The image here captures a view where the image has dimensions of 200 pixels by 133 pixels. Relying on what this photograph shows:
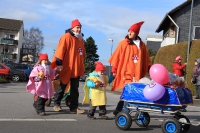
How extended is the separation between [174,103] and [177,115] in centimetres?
53

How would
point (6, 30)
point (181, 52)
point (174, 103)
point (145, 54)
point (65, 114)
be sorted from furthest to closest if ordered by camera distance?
point (6, 30), point (181, 52), point (65, 114), point (145, 54), point (174, 103)

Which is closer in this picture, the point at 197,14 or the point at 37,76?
the point at 37,76

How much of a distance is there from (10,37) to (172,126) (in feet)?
256

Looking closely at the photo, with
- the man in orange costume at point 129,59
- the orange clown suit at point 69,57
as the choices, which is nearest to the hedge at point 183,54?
the orange clown suit at point 69,57

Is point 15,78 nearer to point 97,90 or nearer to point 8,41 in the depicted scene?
point 97,90

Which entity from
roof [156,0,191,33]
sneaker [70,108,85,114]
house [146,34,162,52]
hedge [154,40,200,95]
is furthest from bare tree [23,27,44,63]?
sneaker [70,108,85,114]

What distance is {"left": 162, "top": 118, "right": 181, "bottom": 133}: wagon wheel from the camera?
246 inches

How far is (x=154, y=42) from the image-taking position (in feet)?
267

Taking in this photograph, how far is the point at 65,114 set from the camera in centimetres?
863

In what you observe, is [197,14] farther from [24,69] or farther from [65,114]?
[65,114]

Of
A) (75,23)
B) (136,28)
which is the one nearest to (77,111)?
(75,23)

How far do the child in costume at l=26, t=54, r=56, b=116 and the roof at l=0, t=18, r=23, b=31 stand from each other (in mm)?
72720

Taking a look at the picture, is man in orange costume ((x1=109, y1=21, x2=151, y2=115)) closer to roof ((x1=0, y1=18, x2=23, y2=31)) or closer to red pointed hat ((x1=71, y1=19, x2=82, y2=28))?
red pointed hat ((x1=71, y1=19, x2=82, y2=28))

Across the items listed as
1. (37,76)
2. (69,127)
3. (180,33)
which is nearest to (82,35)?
(37,76)
